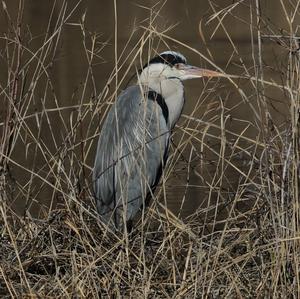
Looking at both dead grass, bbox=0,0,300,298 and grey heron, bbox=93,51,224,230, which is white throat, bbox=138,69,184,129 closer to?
grey heron, bbox=93,51,224,230

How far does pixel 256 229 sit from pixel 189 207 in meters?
1.34

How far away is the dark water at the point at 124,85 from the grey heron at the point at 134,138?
90mm

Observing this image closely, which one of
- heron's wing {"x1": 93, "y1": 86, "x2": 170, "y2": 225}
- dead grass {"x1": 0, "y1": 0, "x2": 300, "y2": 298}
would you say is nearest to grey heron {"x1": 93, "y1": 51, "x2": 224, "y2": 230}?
heron's wing {"x1": 93, "y1": 86, "x2": 170, "y2": 225}

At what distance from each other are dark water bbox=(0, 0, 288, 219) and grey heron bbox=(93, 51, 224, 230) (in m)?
0.09

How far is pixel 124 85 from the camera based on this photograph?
7.02 metres

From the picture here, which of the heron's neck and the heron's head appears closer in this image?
the heron's head

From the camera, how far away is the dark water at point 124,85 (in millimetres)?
3420

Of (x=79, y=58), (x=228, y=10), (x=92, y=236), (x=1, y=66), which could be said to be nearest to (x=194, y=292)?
(x=92, y=236)

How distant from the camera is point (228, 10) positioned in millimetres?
2641

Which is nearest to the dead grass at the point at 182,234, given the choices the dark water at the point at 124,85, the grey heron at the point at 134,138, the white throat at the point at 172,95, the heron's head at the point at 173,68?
the dark water at the point at 124,85

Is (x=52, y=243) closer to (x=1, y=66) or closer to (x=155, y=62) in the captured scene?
(x=155, y=62)

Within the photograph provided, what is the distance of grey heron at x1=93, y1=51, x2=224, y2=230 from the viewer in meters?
3.73

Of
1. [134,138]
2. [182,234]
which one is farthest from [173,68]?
[182,234]

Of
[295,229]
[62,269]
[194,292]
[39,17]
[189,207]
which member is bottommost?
[39,17]
